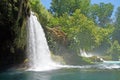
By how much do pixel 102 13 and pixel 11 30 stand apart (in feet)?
188

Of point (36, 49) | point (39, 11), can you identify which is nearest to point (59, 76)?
point (36, 49)

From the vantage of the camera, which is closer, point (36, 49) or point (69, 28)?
point (36, 49)

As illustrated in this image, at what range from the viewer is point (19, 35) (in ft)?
90.8

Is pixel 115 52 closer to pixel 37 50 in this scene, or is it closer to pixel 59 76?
pixel 37 50

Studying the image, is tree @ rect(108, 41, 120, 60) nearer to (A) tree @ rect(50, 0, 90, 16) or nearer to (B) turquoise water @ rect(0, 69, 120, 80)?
(A) tree @ rect(50, 0, 90, 16)

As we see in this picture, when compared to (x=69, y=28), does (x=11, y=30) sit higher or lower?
lower

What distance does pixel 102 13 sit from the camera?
81500 mm

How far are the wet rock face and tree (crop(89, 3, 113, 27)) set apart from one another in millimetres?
46345

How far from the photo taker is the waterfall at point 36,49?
32503 millimetres

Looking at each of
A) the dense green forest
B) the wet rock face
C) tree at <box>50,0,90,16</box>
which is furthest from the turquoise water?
tree at <box>50,0,90,16</box>

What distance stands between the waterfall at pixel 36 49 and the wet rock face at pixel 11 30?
2007 millimetres

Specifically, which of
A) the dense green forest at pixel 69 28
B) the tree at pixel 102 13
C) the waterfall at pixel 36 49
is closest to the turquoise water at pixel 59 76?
the waterfall at pixel 36 49

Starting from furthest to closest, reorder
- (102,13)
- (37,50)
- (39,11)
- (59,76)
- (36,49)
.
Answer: (102,13)
(39,11)
(37,50)
(36,49)
(59,76)

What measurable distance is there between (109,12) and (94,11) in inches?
442
